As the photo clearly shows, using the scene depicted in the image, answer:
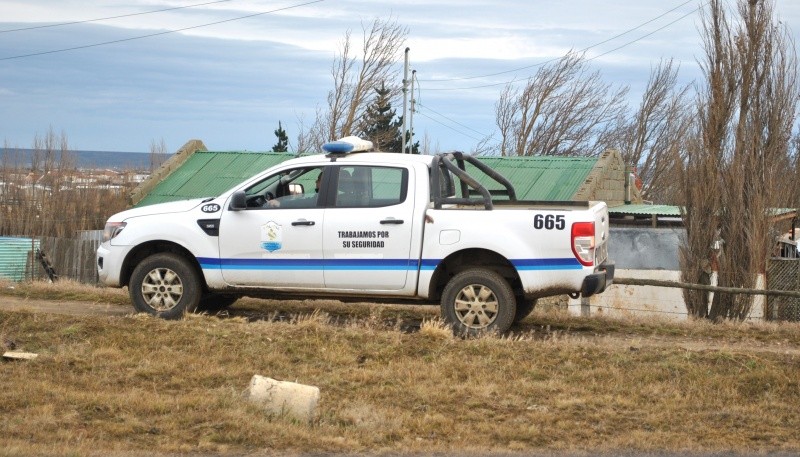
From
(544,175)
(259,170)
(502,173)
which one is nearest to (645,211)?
(544,175)

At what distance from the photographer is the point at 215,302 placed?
12000 mm

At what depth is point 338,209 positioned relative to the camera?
34.9 ft

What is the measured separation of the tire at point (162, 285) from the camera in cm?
1095

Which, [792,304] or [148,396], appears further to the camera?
[792,304]

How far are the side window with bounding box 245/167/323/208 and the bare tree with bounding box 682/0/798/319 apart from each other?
8218mm

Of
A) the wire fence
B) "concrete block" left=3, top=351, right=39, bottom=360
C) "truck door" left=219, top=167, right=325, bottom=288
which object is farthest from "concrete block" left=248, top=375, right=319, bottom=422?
the wire fence

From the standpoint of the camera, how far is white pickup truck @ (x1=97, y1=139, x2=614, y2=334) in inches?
398

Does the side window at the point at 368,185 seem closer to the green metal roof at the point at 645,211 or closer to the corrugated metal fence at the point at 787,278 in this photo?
the corrugated metal fence at the point at 787,278

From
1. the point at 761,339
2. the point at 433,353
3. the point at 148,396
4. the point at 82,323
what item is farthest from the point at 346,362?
the point at 761,339

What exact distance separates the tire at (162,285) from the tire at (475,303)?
2687 mm

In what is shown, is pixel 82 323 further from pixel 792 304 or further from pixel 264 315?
pixel 792 304

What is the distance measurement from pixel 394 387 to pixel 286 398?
3.83ft

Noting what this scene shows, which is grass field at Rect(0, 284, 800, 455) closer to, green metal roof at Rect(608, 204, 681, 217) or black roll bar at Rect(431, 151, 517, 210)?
black roll bar at Rect(431, 151, 517, 210)

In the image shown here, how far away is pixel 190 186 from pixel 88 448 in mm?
25318
